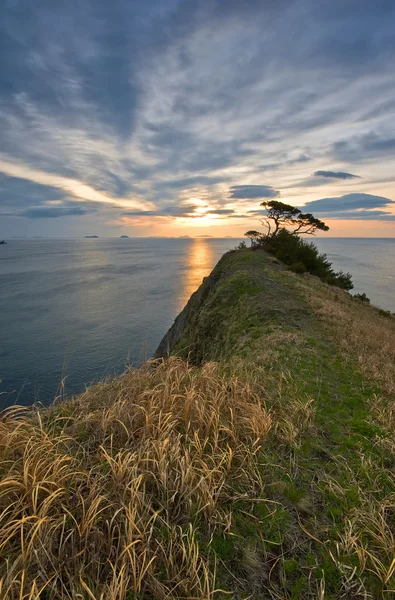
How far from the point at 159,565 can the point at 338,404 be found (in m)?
5.23

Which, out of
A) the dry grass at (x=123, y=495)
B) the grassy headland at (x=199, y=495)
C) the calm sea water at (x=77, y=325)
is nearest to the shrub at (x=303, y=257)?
the calm sea water at (x=77, y=325)

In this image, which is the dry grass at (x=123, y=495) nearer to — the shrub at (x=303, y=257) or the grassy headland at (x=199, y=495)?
the grassy headland at (x=199, y=495)

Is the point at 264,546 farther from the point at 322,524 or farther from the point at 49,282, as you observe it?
the point at 49,282

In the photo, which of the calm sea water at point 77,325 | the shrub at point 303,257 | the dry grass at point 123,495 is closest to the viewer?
the dry grass at point 123,495

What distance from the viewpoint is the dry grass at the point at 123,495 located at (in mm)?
2641

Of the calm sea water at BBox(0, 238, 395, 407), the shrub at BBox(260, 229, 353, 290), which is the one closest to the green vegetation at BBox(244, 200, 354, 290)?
the shrub at BBox(260, 229, 353, 290)

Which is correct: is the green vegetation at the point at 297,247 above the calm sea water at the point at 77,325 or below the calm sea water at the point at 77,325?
above

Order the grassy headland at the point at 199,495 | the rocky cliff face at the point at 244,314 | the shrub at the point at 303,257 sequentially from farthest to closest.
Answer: the shrub at the point at 303,257 < the rocky cliff face at the point at 244,314 < the grassy headland at the point at 199,495

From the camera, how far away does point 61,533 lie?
9.50ft

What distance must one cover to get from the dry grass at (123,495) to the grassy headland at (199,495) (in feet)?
0.06

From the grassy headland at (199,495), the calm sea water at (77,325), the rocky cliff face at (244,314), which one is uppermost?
the grassy headland at (199,495)

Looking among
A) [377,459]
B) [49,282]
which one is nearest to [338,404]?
[377,459]

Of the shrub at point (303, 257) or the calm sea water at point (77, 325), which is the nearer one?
the calm sea water at point (77, 325)

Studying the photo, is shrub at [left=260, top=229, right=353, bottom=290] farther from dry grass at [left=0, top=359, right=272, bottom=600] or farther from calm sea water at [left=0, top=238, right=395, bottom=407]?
dry grass at [left=0, top=359, right=272, bottom=600]
